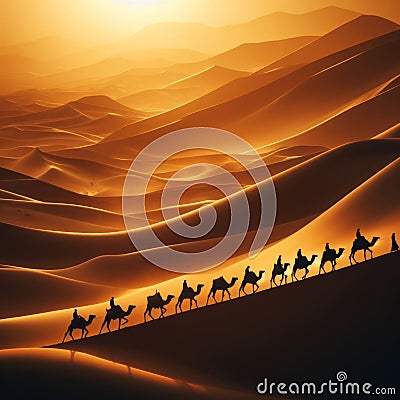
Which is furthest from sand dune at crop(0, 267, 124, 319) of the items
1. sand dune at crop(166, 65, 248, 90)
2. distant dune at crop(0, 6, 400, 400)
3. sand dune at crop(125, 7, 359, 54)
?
sand dune at crop(166, 65, 248, 90)

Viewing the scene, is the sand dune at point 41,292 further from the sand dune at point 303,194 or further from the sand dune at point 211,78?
the sand dune at point 211,78

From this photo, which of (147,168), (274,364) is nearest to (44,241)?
(274,364)

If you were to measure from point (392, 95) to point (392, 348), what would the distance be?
4116 cm

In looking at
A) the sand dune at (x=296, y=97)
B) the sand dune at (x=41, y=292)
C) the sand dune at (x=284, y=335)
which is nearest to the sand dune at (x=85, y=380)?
the sand dune at (x=284, y=335)

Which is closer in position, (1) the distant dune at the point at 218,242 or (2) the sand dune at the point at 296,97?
(1) the distant dune at the point at 218,242

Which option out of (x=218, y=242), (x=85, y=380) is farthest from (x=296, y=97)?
(x=85, y=380)

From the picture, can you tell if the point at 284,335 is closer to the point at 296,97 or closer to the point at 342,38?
the point at 296,97

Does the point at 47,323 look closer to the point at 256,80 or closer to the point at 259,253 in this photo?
the point at 259,253

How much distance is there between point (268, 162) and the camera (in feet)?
145

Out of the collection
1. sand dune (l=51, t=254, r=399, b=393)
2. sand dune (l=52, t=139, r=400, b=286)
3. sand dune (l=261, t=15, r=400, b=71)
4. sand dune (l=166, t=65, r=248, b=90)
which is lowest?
sand dune (l=51, t=254, r=399, b=393)

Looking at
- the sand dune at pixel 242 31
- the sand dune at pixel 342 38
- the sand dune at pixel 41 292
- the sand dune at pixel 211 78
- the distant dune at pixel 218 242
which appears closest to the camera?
the distant dune at pixel 218 242

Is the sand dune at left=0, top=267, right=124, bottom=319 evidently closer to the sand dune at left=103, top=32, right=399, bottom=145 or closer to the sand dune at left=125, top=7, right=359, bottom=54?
the sand dune at left=103, top=32, right=399, bottom=145

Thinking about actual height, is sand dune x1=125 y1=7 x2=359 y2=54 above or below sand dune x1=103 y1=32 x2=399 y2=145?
above

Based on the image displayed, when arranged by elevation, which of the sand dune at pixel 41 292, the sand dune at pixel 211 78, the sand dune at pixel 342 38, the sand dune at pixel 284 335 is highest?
the sand dune at pixel 211 78
